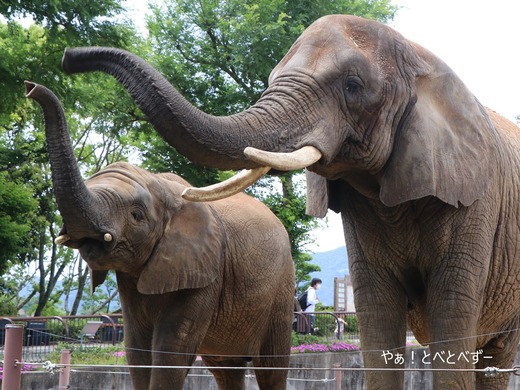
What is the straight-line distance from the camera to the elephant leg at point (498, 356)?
6.23m

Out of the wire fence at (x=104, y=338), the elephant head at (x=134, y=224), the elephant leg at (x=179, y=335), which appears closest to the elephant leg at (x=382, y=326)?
the elephant leg at (x=179, y=335)

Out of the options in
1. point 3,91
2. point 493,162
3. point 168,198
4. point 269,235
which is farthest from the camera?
point 3,91

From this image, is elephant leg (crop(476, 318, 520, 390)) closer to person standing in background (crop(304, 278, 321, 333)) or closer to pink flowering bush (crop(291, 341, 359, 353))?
pink flowering bush (crop(291, 341, 359, 353))

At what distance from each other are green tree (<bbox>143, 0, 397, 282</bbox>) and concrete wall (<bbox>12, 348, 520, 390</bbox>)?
542cm

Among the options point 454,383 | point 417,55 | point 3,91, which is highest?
point 3,91

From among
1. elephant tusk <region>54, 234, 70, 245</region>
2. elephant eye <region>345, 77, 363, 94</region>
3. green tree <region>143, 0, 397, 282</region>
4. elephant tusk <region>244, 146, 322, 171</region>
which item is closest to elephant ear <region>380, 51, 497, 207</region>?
elephant eye <region>345, 77, 363, 94</region>

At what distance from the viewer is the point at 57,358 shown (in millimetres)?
12438

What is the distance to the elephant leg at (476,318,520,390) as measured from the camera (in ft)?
20.5

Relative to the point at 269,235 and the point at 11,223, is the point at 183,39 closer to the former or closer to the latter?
the point at 11,223

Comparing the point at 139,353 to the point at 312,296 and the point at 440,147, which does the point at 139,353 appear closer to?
the point at 440,147

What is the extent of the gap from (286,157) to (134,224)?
2.66 meters

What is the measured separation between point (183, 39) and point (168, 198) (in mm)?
14891

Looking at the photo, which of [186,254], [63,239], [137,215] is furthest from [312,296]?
[63,239]

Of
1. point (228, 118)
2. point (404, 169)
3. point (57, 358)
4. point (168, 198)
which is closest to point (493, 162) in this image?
point (404, 169)
